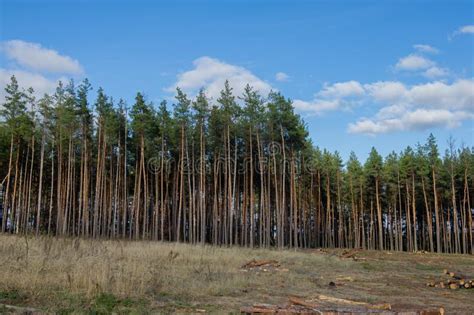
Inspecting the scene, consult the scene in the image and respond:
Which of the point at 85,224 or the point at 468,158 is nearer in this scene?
the point at 85,224

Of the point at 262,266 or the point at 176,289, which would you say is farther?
the point at 262,266

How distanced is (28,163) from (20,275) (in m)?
30.4

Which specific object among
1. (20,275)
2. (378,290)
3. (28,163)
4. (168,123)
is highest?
(168,123)

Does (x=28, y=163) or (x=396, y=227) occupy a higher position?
(x=28, y=163)

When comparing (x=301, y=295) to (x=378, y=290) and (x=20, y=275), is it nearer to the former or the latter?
(x=378, y=290)

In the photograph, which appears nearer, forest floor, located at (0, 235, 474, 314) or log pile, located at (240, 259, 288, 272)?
forest floor, located at (0, 235, 474, 314)

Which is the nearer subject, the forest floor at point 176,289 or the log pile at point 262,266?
the forest floor at point 176,289

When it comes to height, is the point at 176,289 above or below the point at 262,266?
above

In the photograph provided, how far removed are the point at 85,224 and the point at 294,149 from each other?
695 inches

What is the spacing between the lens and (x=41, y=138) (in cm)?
3142

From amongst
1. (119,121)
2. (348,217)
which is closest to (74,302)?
(119,121)

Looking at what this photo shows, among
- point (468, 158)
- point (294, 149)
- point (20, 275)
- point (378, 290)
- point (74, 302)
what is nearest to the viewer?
point (74, 302)

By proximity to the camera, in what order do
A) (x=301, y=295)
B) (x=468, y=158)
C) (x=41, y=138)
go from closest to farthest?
(x=301, y=295)
(x=41, y=138)
(x=468, y=158)

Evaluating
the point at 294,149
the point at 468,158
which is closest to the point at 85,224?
the point at 294,149
